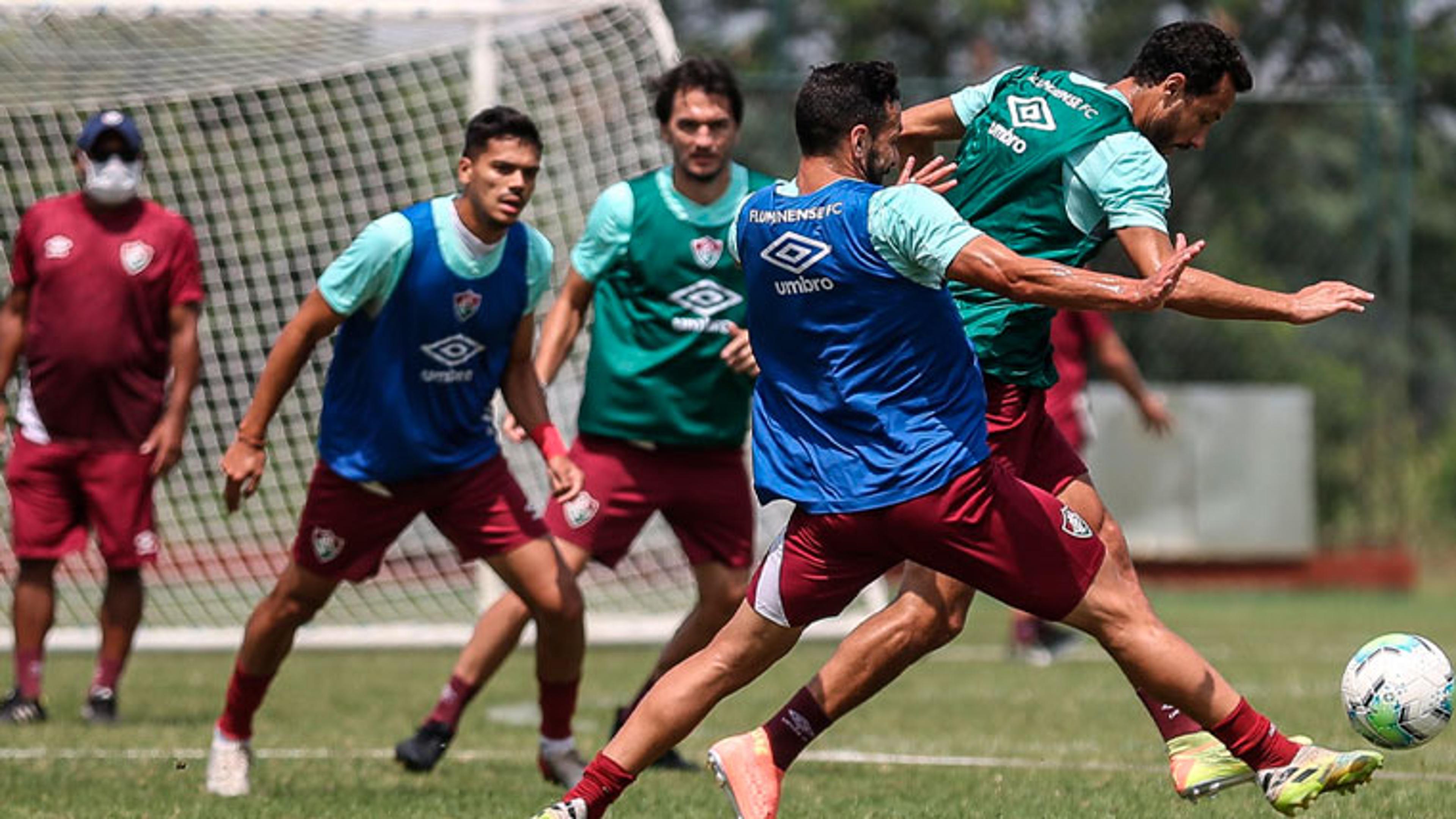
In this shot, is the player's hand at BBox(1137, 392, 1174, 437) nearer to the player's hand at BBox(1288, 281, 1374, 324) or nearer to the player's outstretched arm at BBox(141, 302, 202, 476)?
the player's outstretched arm at BBox(141, 302, 202, 476)

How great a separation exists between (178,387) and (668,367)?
2618mm

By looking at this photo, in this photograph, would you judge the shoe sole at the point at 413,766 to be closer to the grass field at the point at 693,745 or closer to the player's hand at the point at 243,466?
the grass field at the point at 693,745

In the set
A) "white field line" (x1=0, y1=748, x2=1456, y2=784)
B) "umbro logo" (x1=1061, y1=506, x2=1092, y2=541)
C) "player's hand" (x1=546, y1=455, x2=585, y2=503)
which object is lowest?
"white field line" (x1=0, y1=748, x2=1456, y2=784)

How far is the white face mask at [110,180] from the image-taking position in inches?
371

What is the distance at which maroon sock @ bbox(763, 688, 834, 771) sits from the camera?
5.87m

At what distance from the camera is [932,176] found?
5.56 m

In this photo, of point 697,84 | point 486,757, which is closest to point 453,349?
point 697,84

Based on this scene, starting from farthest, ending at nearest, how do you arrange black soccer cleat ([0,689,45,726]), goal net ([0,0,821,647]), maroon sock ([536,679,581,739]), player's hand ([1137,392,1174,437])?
goal net ([0,0,821,647]), player's hand ([1137,392,1174,437]), black soccer cleat ([0,689,45,726]), maroon sock ([536,679,581,739])

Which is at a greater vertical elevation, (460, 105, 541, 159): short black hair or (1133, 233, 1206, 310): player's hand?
(1133, 233, 1206, 310): player's hand

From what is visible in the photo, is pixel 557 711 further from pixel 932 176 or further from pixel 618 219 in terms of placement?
pixel 932 176

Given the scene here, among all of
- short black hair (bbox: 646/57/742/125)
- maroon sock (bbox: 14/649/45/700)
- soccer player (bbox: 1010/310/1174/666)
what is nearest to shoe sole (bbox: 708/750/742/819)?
short black hair (bbox: 646/57/742/125)

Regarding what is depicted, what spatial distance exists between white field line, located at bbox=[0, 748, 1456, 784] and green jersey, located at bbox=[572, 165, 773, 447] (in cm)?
124

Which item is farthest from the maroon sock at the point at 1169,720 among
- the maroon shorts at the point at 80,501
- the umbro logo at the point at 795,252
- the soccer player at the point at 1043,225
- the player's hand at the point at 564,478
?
the maroon shorts at the point at 80,501

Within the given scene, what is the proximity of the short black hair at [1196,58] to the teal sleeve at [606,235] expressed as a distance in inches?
89.7
